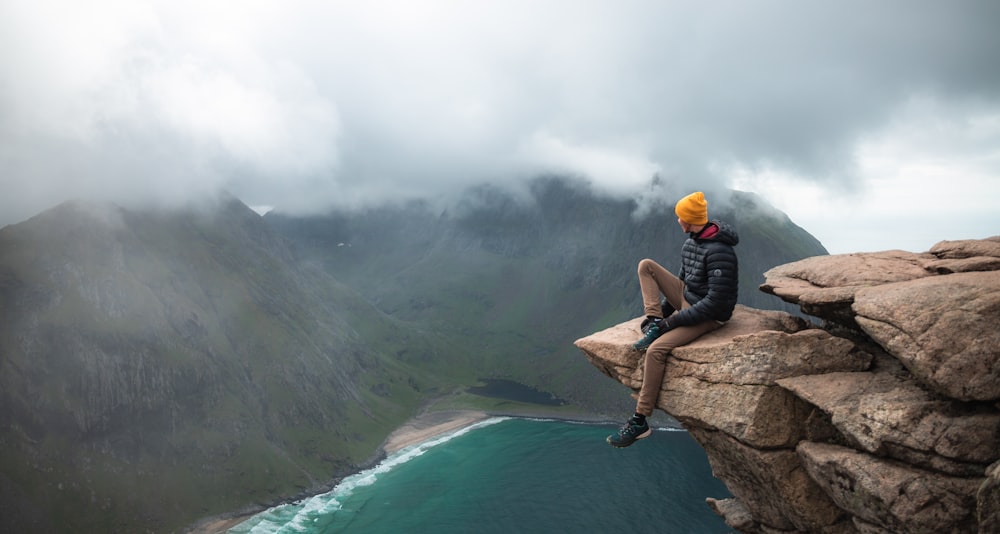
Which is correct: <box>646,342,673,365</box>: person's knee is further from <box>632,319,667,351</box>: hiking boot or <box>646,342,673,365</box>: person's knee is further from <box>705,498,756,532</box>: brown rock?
<box>705,498,756,532</box>: brown rock

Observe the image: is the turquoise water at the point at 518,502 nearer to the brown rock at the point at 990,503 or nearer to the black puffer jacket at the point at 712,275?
the black puffer jacket at the point at 712,275

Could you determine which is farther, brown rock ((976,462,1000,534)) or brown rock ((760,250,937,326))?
brown rock ((760,250,937,326))

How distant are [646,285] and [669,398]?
15.3ft

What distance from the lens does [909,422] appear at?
14961mm

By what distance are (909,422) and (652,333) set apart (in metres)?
8.19

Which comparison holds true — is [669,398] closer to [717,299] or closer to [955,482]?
[717,299]

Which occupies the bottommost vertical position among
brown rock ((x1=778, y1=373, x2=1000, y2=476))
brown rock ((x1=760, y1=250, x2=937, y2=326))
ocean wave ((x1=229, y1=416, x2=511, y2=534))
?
ocean wave ((x1=229, y1=416, x2=511, y2=534))

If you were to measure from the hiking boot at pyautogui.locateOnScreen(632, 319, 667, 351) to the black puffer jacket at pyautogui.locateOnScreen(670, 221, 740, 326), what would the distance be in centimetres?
71

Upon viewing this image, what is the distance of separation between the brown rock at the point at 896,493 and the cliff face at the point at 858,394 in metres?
0.04

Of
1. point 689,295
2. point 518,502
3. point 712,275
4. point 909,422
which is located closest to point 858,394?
point 909,422

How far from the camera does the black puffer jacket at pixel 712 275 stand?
1864 centimetres

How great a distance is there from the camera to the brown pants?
1973 cm

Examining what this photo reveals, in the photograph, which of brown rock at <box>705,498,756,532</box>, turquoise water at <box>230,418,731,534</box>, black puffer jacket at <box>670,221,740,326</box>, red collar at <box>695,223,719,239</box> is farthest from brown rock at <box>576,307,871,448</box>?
turquoise water at <box>230,418,731,534</box>

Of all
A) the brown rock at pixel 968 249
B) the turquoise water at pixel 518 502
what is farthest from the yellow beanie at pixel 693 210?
the turquoise water at pixel 518 502
